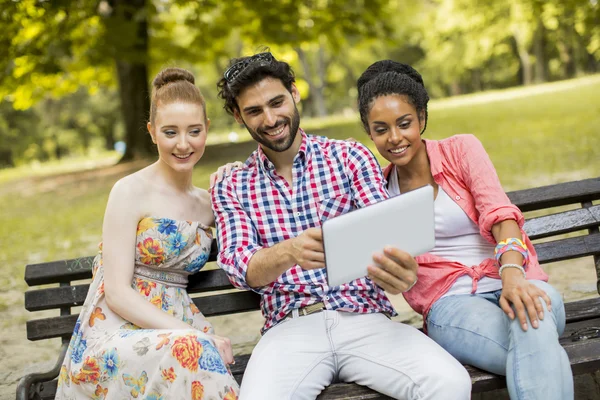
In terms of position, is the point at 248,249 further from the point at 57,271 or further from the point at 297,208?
the point at 57,271

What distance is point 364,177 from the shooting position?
319 cm

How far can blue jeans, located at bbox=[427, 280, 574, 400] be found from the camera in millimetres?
2570

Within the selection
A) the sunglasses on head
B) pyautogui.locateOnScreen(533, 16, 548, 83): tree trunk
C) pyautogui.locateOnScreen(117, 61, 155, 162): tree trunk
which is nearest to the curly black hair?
the sunglasses on head

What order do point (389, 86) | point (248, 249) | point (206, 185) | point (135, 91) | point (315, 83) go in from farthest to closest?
point (315, 83), point (135, 91), point (206, 185), point (389, 86), point (248, 249)

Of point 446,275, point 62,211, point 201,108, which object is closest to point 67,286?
point 201,108

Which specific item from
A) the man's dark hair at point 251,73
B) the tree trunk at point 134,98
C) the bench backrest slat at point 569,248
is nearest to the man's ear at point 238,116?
the man's dark hair at point 251,73

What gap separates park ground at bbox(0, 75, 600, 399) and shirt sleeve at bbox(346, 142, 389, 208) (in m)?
2.15

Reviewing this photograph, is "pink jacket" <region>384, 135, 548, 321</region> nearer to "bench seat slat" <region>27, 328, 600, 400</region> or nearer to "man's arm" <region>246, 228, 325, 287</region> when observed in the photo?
"bench seat slat" <region>27, 328, 600, 400</region>

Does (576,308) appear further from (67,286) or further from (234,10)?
(234,10)

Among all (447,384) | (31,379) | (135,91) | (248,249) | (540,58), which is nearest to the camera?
(447,384)

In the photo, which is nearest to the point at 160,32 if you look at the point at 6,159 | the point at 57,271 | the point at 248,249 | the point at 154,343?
the point at 57,271

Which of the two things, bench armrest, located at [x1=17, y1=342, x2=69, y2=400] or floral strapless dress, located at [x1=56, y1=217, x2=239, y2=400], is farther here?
bench armrest, located at [x1=17, y1=342, x2=69, y2=400]

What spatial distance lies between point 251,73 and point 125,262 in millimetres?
1042

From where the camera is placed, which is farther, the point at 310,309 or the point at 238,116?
the point at 238,116
